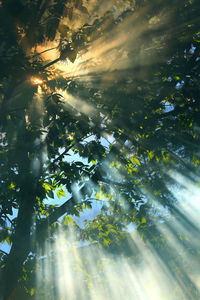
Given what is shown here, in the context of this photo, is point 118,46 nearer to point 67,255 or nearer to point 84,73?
point 84,73

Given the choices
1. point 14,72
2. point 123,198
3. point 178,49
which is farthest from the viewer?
point 178,49

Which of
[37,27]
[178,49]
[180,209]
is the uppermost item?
[178,49]

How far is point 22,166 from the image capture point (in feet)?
15.0

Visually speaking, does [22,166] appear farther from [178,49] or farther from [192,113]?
[178,49]

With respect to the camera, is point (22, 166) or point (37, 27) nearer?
point (37, 27)

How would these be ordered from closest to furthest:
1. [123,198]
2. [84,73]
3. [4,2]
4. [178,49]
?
A: 1. [4,2]
2. [123,198]
3. [178,49]
4. [84,73]

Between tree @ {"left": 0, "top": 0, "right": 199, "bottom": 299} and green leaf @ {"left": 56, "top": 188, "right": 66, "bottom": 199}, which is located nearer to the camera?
tree @ {"left": 0, "top": 0, "right": 199, "bottom": 299}

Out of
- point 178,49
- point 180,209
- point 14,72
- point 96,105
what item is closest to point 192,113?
point 178,49

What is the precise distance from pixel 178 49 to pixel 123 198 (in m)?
3.29

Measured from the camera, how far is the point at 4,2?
2844 millimetres

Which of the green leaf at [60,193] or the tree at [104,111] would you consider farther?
the green leaf at [60,193]

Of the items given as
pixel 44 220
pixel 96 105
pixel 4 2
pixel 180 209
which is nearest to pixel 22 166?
pixel 44 220

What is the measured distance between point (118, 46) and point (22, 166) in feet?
9.91

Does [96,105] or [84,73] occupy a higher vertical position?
[84,73]
